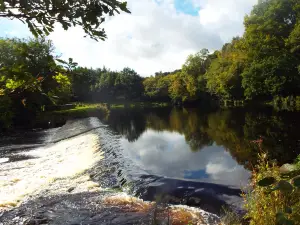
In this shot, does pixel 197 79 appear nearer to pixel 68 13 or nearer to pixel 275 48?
pixel 275 48

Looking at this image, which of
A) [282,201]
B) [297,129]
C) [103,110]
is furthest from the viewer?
[103,110]

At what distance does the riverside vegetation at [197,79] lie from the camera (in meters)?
1.91

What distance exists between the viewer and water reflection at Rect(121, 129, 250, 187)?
376 inches

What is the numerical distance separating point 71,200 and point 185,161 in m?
5.89

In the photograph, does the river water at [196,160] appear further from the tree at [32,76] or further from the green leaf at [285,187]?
the green leaf at [285,187]

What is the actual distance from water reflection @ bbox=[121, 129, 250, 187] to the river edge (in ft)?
7.23

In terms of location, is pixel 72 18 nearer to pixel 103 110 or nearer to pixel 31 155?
pixel 31 155

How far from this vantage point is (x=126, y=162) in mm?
11711

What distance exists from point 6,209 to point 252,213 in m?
6.44

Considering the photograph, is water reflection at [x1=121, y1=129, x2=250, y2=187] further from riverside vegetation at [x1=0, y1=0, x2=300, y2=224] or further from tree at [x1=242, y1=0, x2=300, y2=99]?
tree at [x1=242, y1=0, x2=300, y2=99]

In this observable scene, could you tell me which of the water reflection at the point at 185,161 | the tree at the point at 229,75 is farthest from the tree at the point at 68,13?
the tree at the point at 229,75

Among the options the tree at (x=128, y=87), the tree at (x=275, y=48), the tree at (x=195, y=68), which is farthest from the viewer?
the tree at (x=128, y=87)

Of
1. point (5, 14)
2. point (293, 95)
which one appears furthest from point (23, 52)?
point (293, 95)

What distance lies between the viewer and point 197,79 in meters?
54.9
